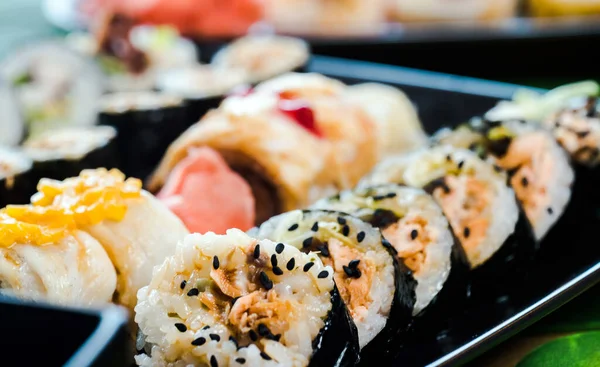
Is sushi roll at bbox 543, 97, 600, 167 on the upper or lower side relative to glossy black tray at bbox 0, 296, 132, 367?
lower

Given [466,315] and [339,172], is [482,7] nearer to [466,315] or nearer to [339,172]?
[339,172]

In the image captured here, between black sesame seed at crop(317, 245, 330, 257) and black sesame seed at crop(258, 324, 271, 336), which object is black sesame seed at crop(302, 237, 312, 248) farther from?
black sesame seed at crop(258, 324, 271, 336)

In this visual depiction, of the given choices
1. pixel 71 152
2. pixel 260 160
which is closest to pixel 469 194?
pixel 260 160

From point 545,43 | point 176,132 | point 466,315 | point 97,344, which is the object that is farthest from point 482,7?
point 97,344

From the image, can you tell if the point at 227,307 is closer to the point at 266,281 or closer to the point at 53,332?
the point at 266,281

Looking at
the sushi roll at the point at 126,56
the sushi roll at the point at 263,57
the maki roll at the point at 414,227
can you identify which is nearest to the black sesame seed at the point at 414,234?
the maki roll at the point at 414,227

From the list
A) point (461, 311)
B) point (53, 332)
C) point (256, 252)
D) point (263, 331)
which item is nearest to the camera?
point (53, 332)

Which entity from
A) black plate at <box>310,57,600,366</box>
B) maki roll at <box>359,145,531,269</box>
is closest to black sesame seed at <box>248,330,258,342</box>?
black plate at <box>310,57,600,366</box>

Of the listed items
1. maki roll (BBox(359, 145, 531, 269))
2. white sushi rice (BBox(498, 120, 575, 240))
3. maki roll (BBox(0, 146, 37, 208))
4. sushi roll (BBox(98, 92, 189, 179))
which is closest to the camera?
maki roll (BBox(359, 145, 531, 269))
